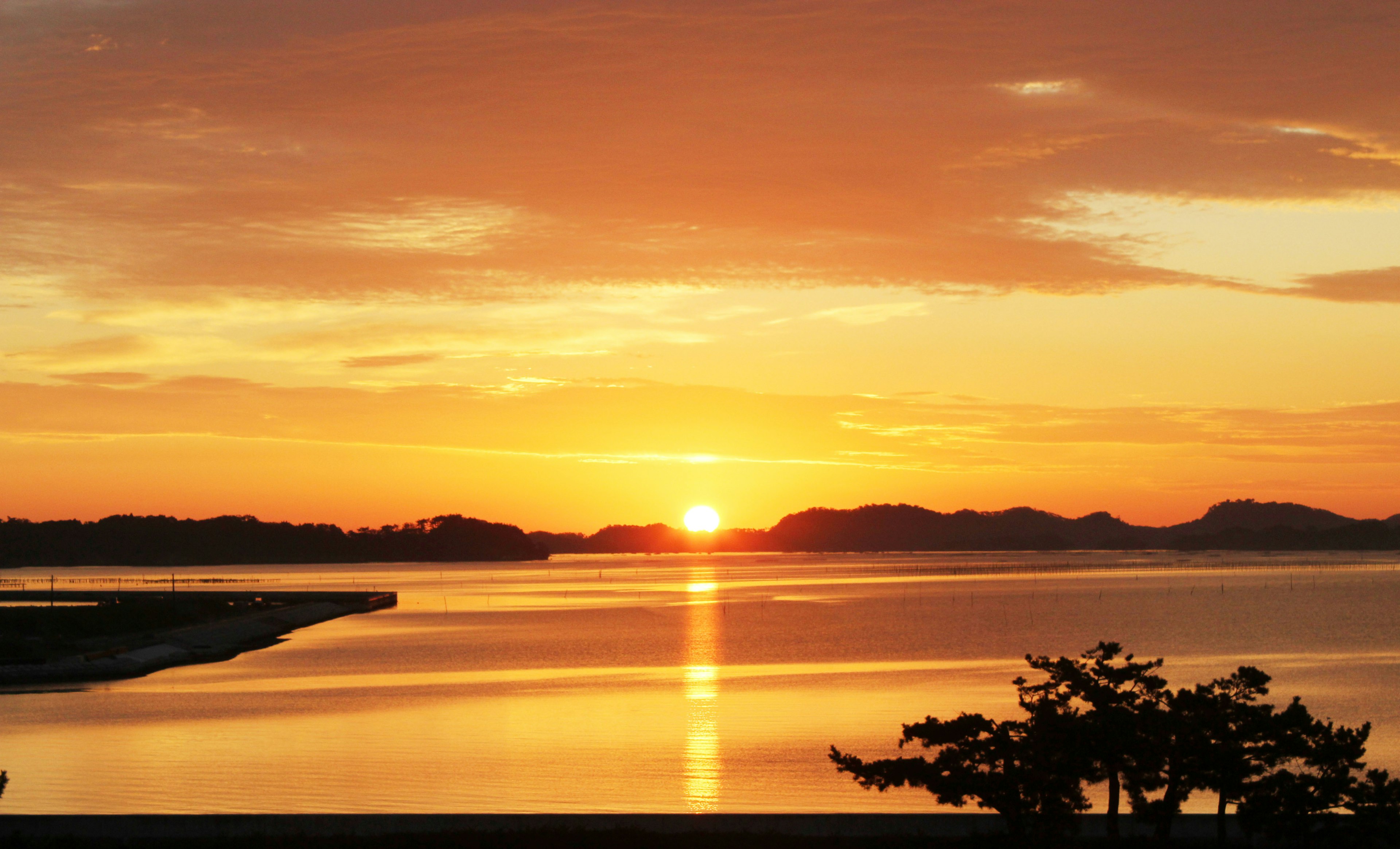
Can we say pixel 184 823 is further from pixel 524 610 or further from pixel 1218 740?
pixel 524 610

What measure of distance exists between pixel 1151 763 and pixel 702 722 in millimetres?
29261

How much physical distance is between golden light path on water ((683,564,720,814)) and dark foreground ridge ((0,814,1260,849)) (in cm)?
376

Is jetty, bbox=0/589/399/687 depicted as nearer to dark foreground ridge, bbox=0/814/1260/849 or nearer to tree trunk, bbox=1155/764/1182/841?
dark foreground ridge, bbox=0/814/1260/849

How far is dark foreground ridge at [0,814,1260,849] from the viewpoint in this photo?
865 inches

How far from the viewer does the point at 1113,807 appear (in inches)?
881

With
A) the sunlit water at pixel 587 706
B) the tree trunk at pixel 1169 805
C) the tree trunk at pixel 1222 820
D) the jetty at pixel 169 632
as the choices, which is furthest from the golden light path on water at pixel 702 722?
the jetty at pixel 169 632

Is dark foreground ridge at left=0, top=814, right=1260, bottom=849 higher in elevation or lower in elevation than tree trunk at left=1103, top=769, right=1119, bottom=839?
lower

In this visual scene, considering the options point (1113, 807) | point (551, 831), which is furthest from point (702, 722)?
point (1113, 807)

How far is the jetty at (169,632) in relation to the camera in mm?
67625

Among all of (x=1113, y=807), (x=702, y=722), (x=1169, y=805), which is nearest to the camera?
(x=1169, y=805)

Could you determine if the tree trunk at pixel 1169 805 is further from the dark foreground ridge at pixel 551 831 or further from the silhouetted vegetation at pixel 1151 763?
the dark foreground ridge at pixel 551 831

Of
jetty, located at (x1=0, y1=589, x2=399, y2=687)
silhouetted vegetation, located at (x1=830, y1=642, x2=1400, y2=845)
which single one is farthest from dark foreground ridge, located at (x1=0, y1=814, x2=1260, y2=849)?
jetty, located at (x1=0, y1=589, x2=399, y2=687)

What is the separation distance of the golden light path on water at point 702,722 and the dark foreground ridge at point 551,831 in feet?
12.3

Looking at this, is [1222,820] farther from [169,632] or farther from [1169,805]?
[169,632]
